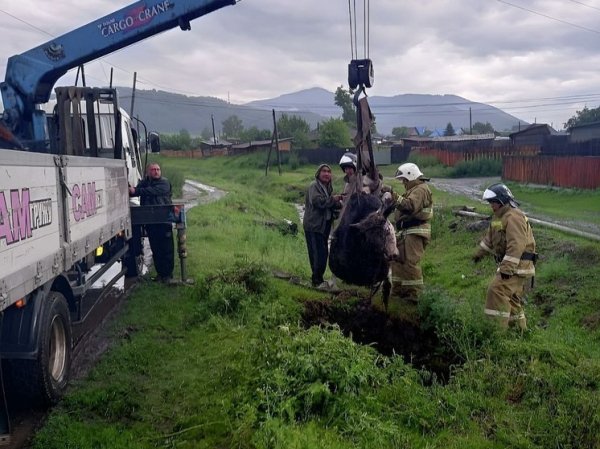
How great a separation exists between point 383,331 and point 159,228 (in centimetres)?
430

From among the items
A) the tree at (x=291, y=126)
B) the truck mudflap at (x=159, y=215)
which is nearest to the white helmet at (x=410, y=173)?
the truck mudflap at (x=159, y=215)

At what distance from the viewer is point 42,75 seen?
908 centimetres

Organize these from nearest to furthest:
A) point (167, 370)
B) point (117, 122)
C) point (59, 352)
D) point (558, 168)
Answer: point (59, 352) → point (167, 370) → point (117, 122) → point (558, 168)

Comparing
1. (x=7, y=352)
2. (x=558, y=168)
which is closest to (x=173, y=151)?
(x=558, y=168)

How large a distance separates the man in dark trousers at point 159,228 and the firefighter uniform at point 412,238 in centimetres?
366

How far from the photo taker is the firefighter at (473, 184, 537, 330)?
6457 mm

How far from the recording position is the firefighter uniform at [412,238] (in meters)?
8.16

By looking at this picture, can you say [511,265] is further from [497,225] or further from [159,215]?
[159,215]

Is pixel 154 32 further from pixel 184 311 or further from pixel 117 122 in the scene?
pixel 184 311

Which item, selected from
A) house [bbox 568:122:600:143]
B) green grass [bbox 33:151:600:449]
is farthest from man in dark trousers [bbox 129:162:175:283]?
house [bbox 568:122:600:143]

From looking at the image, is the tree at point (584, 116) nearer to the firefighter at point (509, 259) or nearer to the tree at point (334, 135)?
the tree at point (334, 135)

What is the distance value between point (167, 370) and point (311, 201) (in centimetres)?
349

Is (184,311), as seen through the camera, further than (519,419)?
Yes

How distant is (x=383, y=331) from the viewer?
726 cm
